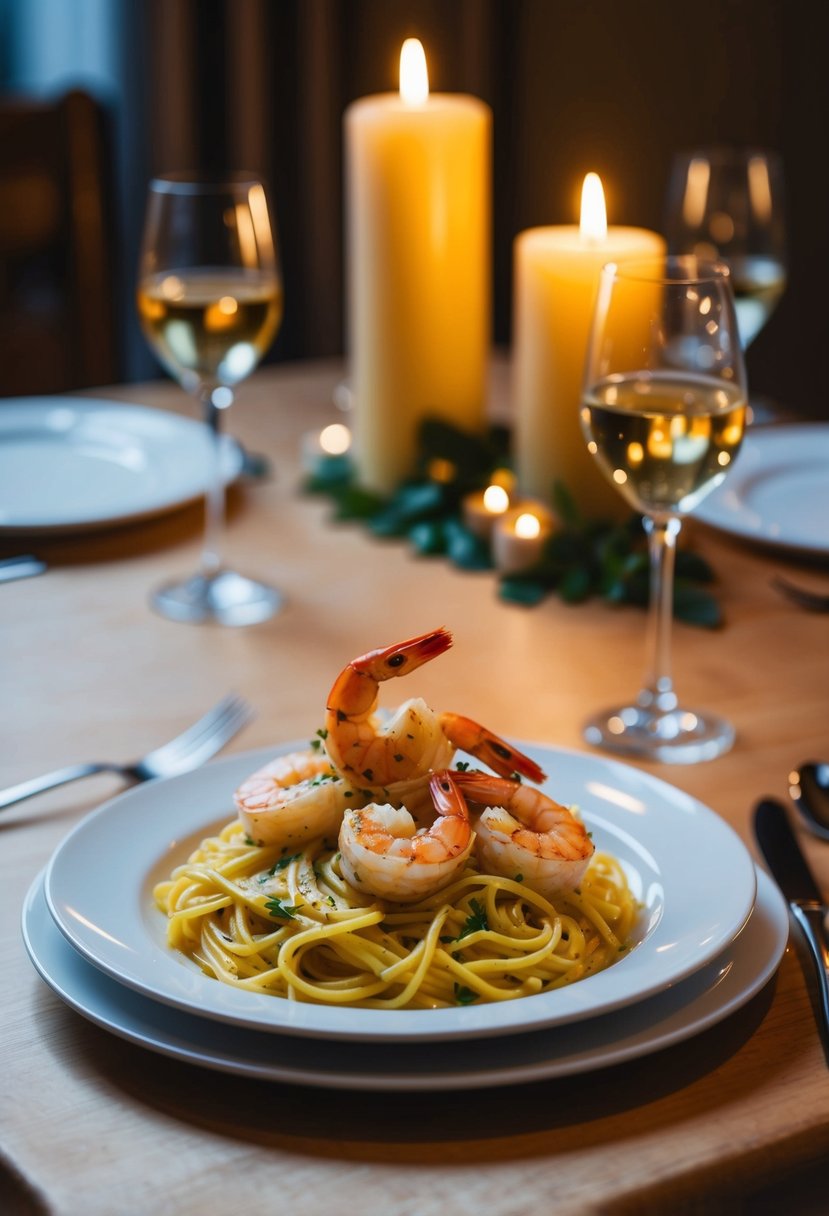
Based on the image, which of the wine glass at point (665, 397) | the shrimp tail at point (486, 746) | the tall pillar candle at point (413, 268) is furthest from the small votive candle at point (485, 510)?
the shrimp tail at point (486, 746)

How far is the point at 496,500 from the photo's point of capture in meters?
1.46

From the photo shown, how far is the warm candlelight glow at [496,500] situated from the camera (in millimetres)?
1448

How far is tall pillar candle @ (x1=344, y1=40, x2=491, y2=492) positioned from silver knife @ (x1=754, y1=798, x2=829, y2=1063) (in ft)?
2.54

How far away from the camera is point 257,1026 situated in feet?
2.05

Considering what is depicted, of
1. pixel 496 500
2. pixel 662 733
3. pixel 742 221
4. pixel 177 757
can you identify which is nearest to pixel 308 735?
pixel 177 757

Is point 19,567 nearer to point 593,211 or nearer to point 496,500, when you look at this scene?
point 496,500

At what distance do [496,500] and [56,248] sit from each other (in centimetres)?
133

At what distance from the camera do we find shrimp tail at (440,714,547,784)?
2.57ft

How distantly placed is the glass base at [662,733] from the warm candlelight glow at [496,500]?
0.38m

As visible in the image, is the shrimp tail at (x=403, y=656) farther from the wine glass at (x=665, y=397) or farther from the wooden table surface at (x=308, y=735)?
the wine glass at (x=665, y=397)

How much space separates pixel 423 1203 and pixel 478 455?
1.06 m

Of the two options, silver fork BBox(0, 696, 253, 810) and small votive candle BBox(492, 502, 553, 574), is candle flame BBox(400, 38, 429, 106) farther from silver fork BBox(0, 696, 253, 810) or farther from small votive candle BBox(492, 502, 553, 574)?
silver fork BBox(0, 696, 253, 810)

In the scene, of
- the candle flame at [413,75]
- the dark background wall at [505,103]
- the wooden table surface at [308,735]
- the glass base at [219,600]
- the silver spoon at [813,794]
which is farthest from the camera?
the dark background wall at [505,103]

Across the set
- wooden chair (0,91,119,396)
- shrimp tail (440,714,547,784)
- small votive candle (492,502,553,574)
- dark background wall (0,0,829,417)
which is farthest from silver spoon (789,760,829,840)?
dark background wall (0,0,829,417)
